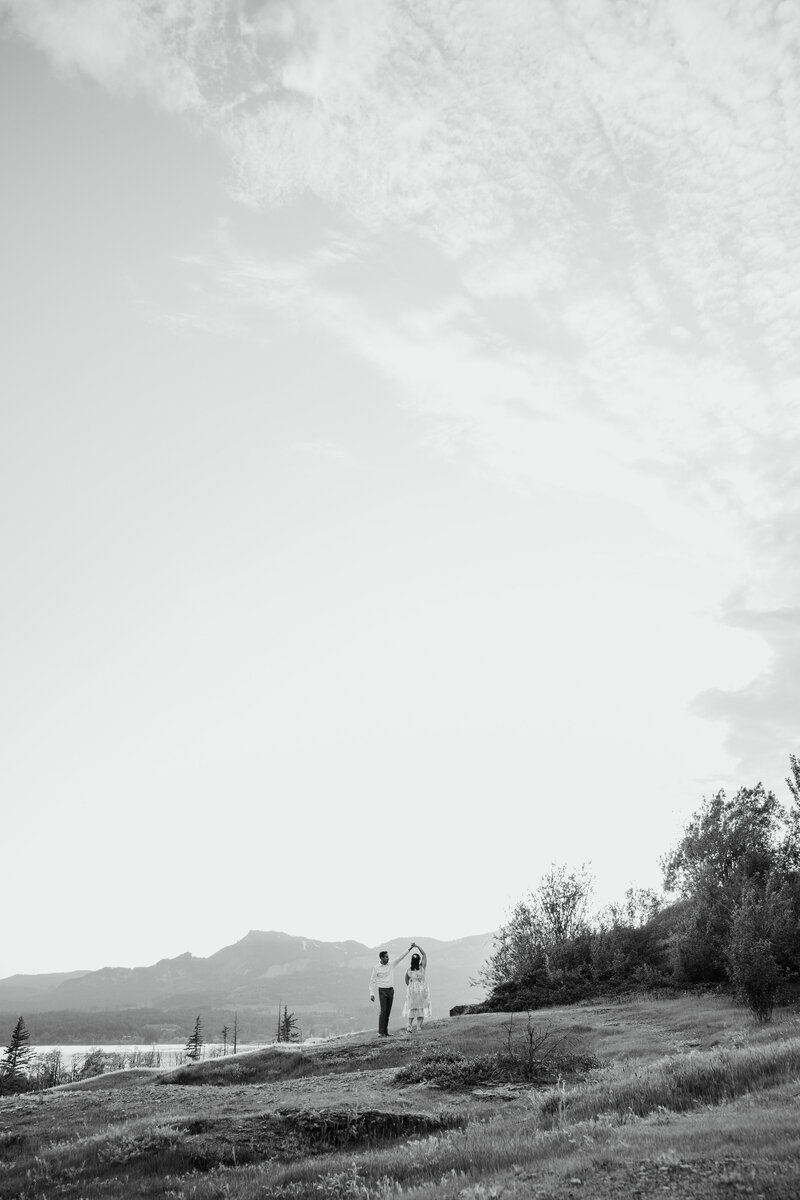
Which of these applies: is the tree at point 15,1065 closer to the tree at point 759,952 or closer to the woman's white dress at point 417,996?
the woman's white dress at point 417,996

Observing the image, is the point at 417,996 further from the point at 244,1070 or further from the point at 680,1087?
the point at 680,1087

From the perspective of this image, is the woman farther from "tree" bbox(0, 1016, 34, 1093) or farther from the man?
"tree" bbox(0, 1016, 34, 1093)

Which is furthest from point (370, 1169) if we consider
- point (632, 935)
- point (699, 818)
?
point (699, 818)

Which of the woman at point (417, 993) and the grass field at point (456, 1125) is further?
the woman at point (417, 993)

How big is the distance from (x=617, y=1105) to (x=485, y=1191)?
5.64 m

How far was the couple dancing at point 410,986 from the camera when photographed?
101 ft

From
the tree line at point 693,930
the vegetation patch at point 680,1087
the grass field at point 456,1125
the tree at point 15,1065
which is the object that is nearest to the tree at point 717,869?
the tree line at point 693,930

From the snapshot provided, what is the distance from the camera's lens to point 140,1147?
45.0 feet

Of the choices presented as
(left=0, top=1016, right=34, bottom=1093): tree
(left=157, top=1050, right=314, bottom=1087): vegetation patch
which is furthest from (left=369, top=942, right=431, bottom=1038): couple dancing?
(left=0, top=1016, right=34, bottom=1093): tree

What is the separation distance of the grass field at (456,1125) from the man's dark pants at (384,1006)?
4691mm

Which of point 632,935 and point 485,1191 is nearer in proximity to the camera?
point 485,1191

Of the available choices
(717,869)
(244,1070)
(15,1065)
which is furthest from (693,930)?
(15,1065)

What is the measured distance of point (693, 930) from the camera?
123 feet

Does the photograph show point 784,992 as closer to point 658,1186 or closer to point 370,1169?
point 370,1169
